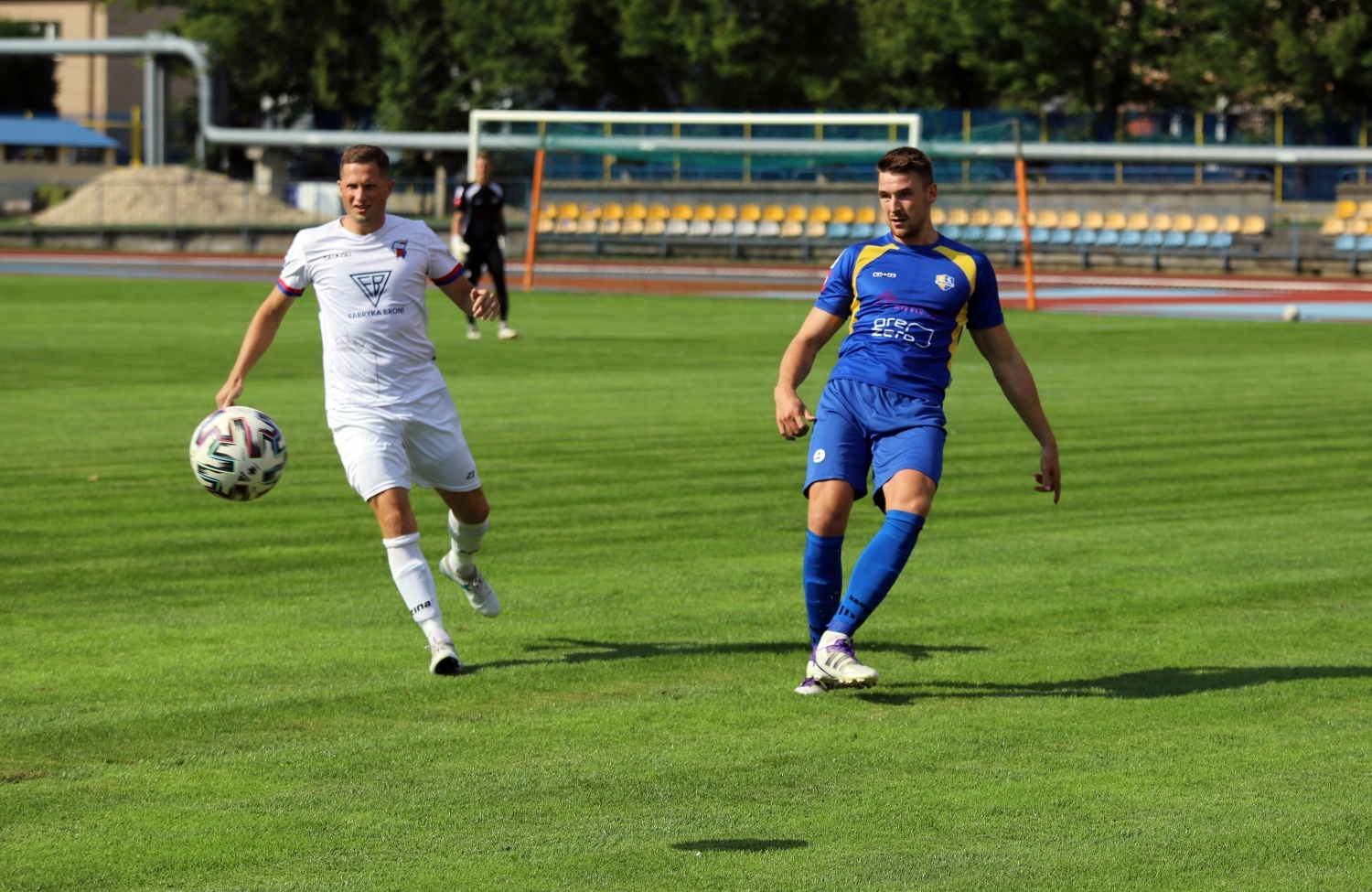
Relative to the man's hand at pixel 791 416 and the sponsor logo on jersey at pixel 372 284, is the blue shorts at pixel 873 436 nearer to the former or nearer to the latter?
the man's hand at pixel 791 416

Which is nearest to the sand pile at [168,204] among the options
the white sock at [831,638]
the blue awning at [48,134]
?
the blue awning at [48,134]

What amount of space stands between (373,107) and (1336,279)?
40.3m

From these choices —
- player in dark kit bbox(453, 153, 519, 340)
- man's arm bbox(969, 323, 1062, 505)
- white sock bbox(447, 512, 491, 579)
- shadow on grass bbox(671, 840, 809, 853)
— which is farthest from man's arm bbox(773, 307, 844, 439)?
player in dark kit bbox(453, 153, 519, 340)

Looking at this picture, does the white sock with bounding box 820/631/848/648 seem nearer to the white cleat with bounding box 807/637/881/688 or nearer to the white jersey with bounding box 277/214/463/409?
the white cleat with bounding box 807/637/881/688

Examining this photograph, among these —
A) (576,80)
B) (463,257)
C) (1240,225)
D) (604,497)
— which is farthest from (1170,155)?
(604,497)

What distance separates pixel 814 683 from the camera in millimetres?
6543

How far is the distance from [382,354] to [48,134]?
91.5 meters

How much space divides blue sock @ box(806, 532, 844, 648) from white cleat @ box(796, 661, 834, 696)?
0.83ft

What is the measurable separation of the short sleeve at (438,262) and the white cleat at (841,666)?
2.24m

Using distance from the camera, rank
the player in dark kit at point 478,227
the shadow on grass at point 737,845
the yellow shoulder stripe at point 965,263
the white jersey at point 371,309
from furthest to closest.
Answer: the player in dark kit at point 478,227, the white jersey at point 371,309, the yellow shoulder stripe at point 965,263, the shadow on grass at point 737,845

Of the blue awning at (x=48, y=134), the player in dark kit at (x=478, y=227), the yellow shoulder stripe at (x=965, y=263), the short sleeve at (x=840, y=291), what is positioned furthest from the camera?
the blue awning at (x=48, y=134)

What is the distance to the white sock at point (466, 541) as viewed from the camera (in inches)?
296

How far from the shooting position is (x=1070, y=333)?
24625mm

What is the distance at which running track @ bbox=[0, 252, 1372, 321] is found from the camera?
30.9 meters
